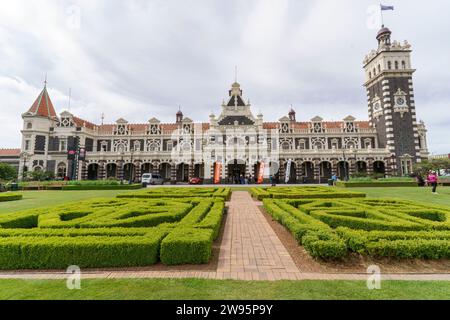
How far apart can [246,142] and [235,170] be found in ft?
19.6

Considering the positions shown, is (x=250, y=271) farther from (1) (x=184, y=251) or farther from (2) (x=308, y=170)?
(2) (x=308, y=170)

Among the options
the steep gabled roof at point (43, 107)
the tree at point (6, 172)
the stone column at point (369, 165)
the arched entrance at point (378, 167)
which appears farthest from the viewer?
the steep gabled roof at point (43, 107)

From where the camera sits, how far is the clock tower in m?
41.5

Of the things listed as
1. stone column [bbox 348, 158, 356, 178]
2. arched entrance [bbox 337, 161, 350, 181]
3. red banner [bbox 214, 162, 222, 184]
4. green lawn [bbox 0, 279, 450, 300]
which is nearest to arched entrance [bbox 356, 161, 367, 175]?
arched entrance [bbox 337, 161, 350, 181]

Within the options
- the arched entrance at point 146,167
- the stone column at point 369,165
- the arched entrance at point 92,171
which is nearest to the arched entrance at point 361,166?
the stone column at point 369,165

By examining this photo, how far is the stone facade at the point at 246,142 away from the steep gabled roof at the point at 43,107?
20cm

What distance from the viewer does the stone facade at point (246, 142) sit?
1681 inches

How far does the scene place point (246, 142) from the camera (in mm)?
44906

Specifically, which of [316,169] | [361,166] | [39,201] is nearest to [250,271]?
[39,201]

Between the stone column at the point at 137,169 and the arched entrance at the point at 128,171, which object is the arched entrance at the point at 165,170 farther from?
the arched entrance at the point at 128,171

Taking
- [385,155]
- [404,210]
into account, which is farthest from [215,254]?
[385,155]

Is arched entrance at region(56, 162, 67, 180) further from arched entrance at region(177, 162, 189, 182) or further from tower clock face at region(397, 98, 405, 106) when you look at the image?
tower clock face at region(397, 98, 405, 106)

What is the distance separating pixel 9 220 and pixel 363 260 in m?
11.0

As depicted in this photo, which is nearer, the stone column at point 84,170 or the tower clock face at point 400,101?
the tower clock face at point 400,101
